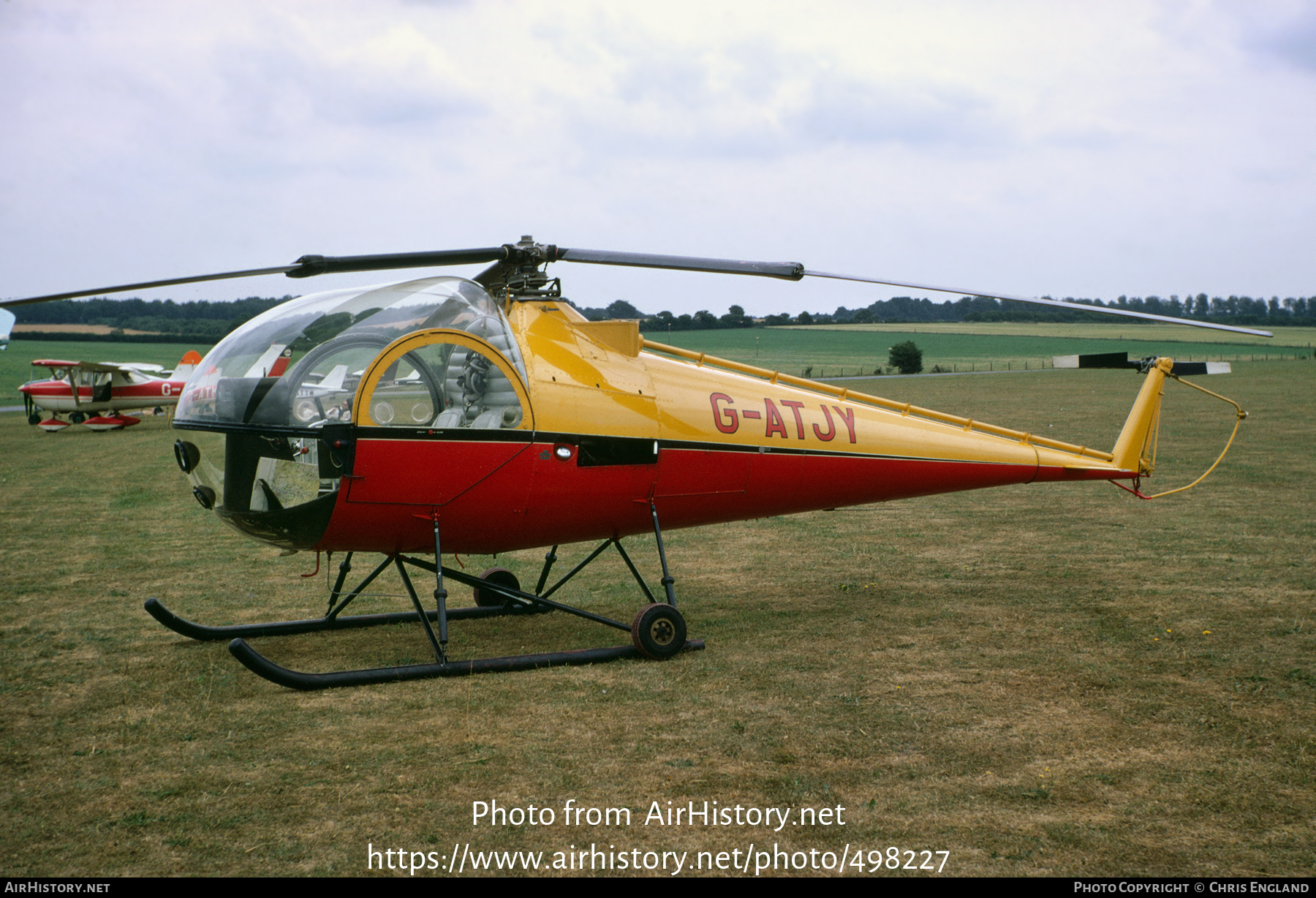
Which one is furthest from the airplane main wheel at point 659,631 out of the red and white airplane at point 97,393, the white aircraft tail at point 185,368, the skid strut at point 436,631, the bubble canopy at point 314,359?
the white aircraft tail at point 185,368

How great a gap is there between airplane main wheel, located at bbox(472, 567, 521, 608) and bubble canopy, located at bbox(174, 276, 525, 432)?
2.18 metres

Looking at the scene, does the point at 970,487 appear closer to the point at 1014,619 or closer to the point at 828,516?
the point at 1014,619

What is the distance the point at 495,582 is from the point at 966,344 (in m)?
87.2

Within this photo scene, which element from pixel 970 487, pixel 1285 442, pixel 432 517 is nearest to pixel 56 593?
pixel 432 517

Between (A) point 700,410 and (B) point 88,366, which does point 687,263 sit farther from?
(B) point 88,366

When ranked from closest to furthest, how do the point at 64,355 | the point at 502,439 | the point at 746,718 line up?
the point at 746,718
the point at 502,439
the point at 64,355

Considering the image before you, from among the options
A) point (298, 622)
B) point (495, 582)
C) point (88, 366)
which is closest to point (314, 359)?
point (298, 622)

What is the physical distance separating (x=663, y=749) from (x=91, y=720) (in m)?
3.57

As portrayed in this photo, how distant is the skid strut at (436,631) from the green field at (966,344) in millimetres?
52809

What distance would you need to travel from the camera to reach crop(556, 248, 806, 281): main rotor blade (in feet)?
22.5

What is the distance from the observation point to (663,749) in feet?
16.7

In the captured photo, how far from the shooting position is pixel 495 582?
806cm

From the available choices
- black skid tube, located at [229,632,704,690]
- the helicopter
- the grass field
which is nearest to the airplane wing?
the grass field

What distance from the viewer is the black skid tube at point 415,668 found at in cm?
571
